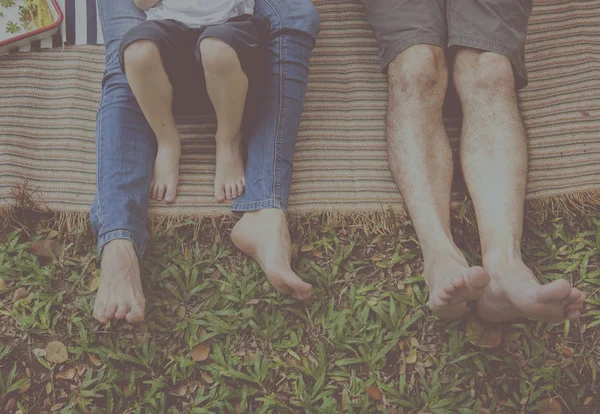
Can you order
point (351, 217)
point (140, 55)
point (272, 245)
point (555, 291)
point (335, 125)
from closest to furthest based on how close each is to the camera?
point (555, 291) → point (140, 55) → point (272, 245) → point (351, 217) → point (335, 125)

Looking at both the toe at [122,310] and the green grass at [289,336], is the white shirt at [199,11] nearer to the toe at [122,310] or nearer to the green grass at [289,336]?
the green grass at [289,336]

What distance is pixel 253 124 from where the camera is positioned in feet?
6.46

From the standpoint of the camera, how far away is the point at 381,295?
1.91 metres

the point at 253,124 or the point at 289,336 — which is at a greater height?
the point at 253,124

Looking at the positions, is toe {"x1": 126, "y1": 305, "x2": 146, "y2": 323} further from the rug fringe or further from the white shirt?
the white shirt

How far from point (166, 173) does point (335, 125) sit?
71 cm

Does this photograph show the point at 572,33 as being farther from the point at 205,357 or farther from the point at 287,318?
the point at 205,357

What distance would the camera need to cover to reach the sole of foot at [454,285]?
1.51m

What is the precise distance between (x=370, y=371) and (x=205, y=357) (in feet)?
1.82

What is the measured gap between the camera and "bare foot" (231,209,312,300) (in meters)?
1.73

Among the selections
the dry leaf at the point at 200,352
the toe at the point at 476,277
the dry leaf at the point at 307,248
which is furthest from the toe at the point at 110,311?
the toe at the point at 476,277

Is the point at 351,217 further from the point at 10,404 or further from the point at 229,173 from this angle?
the point at 10,404

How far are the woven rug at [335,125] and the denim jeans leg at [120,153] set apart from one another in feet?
0.55

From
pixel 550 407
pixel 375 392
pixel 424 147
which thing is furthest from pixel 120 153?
pixel 550 407
